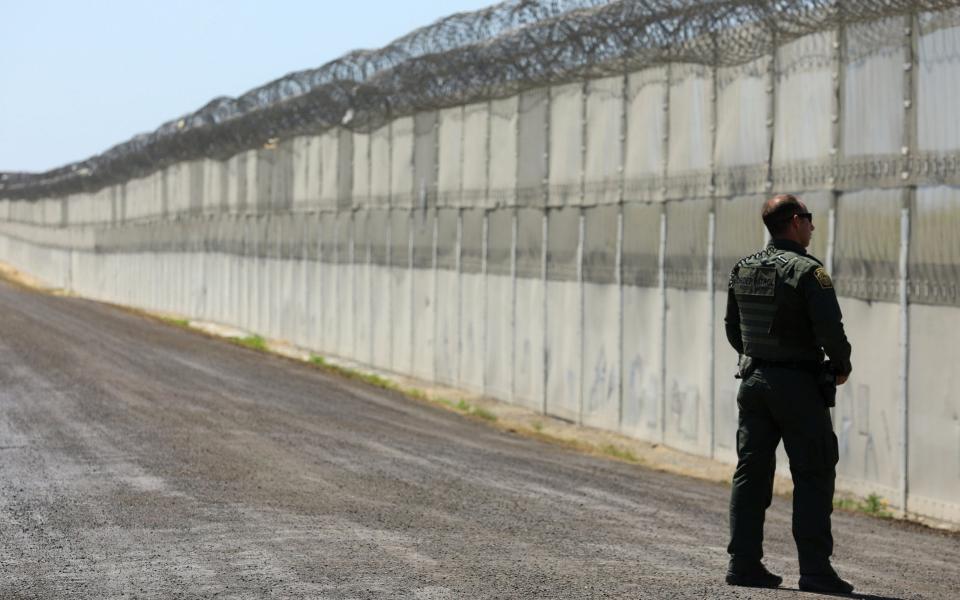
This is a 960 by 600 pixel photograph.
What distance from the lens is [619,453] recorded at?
1582 centimetres

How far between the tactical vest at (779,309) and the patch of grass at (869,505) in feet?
15.9

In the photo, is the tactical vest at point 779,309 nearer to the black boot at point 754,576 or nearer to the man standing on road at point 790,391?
the man standing on road at point 790,391

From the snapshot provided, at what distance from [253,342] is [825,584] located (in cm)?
2413

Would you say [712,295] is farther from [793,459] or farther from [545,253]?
[793,459]

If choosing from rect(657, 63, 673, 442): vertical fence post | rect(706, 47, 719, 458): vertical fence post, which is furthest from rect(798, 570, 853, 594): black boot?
rect(657, 63, 673, 442): vertical fence post

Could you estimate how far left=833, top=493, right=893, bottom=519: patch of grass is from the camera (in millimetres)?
11742

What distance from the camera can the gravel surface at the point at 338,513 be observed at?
7559 mm

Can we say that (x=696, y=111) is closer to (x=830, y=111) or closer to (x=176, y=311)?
(x=830, y=111)

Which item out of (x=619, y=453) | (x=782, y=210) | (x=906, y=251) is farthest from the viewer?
(x=619, y=453)

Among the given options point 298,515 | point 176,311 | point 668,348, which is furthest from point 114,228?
point 298,515

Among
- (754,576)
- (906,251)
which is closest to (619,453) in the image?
(906,251)

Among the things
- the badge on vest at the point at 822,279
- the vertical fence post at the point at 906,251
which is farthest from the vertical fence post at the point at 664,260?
the badge on vest at the point at 822,279

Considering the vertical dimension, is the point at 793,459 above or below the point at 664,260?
below

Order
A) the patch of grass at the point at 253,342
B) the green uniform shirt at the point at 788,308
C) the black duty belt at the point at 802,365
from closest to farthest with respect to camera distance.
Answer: the green uniform shirt at the point at 788,308
the black duty belt at the point at 802,365
the patch of grass at the point at 253,342
